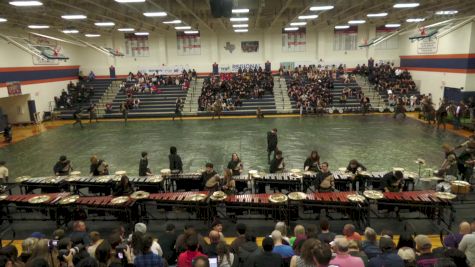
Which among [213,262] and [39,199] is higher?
[213,262]

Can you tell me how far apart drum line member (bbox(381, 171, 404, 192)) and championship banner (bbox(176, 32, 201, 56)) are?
2919 cm

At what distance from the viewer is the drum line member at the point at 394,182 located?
336 inches

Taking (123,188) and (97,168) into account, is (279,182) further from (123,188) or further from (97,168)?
(97,168)

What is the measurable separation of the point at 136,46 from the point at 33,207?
2911 cm

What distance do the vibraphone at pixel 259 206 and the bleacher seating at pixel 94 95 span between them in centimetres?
2407

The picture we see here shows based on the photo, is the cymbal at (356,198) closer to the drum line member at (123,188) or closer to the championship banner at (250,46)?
the drum line member at (123,188)

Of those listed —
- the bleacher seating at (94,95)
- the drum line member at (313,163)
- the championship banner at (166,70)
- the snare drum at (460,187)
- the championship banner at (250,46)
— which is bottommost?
the snare drum at (460,187)

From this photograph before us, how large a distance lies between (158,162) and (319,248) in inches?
436

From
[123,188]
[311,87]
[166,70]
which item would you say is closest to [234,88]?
[311,87]

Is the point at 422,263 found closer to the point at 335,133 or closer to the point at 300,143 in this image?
the point at 300,143

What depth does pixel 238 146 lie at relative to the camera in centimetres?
1620

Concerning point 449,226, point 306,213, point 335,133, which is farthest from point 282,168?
point 335,133

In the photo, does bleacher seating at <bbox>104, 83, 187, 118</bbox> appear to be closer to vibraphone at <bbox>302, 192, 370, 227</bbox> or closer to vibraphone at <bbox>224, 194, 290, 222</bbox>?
vibraphone at <bbox>224, 194, 290, 222</bbox>

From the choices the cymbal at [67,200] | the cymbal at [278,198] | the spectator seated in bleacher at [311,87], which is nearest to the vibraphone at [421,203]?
the cymbal at [278,198]
